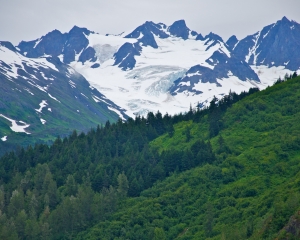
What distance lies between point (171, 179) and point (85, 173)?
2368 cm

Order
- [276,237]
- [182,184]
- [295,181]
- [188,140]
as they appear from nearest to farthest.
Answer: [276,237] < [295,181] < [182,184] < [188,140]

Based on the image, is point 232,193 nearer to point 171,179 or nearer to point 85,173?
point 171,179

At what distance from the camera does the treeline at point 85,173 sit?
11950 cm

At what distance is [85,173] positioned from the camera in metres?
144

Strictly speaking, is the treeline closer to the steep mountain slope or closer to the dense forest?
the dense forest

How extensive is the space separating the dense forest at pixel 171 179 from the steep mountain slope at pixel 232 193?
230mm

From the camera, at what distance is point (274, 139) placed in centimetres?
13600

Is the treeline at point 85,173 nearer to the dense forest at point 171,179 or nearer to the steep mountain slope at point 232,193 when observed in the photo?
the dense forest at point 171,179

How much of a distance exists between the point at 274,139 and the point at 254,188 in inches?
1065

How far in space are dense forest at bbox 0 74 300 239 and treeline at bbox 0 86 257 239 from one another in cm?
26

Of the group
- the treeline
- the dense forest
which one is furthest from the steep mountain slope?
the treeline

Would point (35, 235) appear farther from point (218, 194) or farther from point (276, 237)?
point (276, 237)

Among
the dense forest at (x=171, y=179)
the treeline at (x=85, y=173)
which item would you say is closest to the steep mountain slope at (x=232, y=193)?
the dense forest at (x=171, y=179)

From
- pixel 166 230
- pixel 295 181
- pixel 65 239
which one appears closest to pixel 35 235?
pixel 65 239
